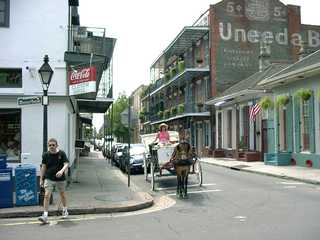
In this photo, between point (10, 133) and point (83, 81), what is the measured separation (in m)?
2.92

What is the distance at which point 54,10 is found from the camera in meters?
15.9

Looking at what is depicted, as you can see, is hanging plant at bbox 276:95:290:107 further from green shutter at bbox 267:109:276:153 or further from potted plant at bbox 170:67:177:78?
potted plant at bbox 170:67:177:78

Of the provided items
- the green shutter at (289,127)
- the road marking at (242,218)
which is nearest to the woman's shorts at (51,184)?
the road marking at (242,218)

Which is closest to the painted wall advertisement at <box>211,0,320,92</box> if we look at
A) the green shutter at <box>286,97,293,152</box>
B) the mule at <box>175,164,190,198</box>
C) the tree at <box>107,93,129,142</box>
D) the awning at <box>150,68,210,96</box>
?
the awning at <box>150,68,210,96</box>

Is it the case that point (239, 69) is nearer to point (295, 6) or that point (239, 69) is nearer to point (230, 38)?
point (230, 38)

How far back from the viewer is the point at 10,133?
15.9 meters

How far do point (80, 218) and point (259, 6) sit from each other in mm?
34467

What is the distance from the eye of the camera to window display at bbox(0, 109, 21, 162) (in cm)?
1579

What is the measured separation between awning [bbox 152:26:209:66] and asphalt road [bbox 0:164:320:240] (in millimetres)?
27894

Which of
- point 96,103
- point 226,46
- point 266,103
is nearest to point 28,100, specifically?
point 96,103

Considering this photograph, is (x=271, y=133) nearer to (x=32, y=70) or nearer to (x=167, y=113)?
(x=32, y=70)

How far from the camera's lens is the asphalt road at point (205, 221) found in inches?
337

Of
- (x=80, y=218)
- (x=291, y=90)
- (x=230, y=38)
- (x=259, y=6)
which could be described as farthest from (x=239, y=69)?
(x=80, y=218)

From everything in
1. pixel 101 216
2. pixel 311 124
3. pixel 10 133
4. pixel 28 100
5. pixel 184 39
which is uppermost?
pixel 184 39
